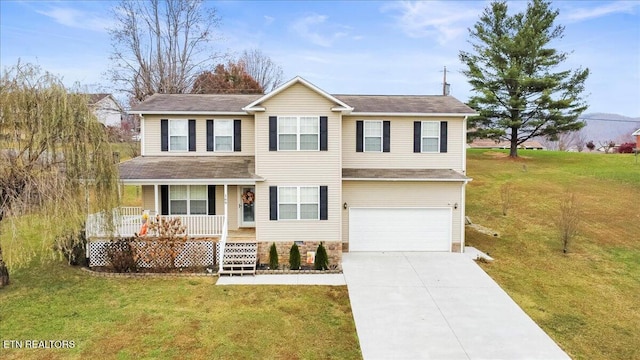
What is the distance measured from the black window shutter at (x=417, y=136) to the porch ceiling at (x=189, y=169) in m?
7.00

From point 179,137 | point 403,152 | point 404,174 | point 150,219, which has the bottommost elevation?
point 150,219

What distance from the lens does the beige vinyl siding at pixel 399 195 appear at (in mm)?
16609

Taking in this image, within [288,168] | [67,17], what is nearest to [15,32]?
[67,17]

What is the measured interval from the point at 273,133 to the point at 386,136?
16.8 ft

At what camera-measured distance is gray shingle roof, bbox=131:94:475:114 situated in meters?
17.1

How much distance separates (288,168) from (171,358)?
8.23 metres

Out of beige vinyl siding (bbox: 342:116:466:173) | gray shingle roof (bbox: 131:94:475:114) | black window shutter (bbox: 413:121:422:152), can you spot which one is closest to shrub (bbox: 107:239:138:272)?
gray shingle roof (bbox: 131:94:475:114)

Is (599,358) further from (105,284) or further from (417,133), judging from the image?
(105,284)

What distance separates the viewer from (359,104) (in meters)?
18.0

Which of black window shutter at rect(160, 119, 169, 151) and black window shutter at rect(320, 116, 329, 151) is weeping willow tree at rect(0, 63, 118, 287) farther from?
black window shutter at rect(320, 116, 329, 151)

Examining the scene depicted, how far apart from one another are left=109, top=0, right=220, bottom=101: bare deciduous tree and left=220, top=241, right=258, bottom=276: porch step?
2189 cm

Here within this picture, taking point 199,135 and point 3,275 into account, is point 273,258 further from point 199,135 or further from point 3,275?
point 3,275

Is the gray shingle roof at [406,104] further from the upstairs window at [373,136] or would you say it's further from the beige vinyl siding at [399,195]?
the beige vinyl siding at [399,195]

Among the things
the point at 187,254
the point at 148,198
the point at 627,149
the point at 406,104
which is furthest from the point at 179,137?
the point at 627,149
